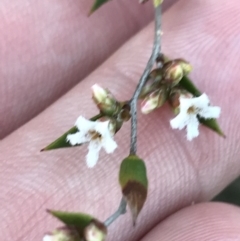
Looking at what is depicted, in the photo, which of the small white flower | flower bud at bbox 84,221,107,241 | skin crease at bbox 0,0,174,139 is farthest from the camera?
skin crease at bbox 0,0,174,139

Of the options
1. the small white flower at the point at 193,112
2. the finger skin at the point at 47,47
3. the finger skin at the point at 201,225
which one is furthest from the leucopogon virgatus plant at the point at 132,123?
the finger skin at the point at 47,47

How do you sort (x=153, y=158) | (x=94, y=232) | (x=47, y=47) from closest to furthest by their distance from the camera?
(x=94, y=232) → (x=153, y=158) → (x=47, y=47)

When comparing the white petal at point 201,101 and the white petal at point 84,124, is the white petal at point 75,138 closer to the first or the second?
the white petal at point 84,124

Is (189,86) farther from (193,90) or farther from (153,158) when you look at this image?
(153,158)

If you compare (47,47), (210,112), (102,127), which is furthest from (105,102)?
(47,47)

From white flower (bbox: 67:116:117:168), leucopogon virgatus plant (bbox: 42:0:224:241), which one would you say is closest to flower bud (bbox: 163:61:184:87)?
leucopogon virgatus plant (bbox: 42:0:224:241)

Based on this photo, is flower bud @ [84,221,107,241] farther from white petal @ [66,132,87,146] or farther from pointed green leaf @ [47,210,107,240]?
white petal @ [66,132,87,146]
